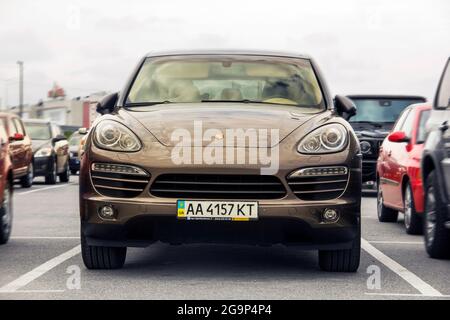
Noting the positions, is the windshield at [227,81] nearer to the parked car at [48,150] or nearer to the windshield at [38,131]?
the parked car at [48,150]

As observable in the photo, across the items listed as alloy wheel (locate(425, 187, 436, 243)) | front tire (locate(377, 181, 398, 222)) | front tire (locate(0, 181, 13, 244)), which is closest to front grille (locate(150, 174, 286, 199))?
alloy wheel (locate(425, 187, 436, 243))

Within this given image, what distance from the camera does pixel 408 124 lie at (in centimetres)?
1255

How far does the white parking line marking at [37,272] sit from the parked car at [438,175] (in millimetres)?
3152

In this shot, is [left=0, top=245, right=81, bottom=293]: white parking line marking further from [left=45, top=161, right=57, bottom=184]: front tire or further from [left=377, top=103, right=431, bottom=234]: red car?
[left=45, top=161, right=57, bottom=184]: front tire

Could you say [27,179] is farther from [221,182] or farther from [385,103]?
[221,182]

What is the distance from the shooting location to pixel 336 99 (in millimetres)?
8570

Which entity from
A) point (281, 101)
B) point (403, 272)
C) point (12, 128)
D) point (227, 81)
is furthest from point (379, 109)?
point (403, 272)

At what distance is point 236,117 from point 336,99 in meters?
1.23

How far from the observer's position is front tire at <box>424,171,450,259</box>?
877 centimetres

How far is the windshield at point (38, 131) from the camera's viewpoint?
86.3 feet

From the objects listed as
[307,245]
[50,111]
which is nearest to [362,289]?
[307,245]

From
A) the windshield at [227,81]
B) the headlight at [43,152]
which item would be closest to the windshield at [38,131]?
the headlight at [43,152]

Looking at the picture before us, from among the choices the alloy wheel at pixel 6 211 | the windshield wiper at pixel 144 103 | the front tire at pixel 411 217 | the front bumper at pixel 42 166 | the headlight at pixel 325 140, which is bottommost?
the front bumper at pixel 42 166

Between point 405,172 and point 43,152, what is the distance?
15.1 m
